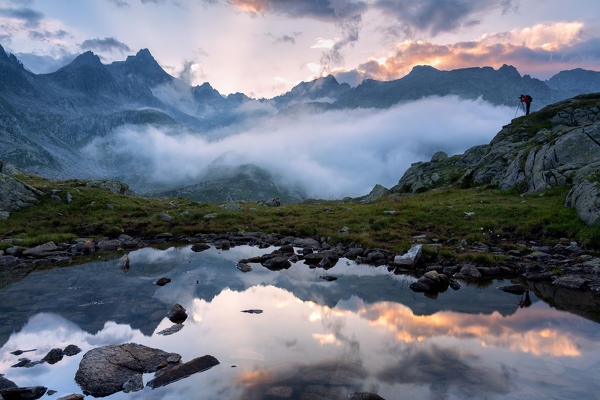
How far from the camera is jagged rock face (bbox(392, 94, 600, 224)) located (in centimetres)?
2940

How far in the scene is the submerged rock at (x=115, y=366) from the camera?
1124 cm

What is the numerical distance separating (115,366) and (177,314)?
477 centimetres

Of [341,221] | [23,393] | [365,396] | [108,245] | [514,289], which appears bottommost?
[365,396]

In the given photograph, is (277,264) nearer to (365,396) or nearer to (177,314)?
(177,314)

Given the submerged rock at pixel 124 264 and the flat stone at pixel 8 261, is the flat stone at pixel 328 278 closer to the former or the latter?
the submerged rock at pixel 124 264

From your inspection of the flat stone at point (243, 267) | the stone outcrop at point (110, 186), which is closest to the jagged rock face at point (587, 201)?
the flat stone at point (243, 267)

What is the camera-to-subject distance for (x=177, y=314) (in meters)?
16.9

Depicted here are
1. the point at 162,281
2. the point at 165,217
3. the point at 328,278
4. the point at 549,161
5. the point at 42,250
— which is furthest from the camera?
the point at 549,161

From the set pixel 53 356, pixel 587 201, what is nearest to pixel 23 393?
pixel 53 356

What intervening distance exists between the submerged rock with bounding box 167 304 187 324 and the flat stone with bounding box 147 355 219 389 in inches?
174

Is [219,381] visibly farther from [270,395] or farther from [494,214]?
[494,214]

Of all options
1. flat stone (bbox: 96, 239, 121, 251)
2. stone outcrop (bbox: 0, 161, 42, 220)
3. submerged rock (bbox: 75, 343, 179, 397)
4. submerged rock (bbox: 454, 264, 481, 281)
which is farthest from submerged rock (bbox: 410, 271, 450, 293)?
stone outcrop (bbox: 0, 161, 42, 220)

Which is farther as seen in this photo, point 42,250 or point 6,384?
point 42,250

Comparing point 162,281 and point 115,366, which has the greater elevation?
point 162,281
